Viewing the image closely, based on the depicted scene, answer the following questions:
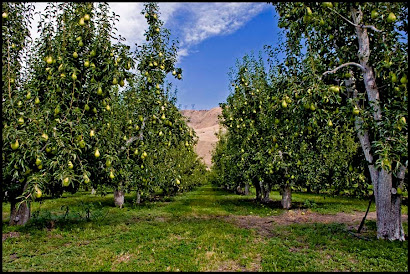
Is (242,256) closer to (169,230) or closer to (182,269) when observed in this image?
(182,269)

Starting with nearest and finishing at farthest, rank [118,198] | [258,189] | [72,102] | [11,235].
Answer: [72,102]
[11,235]
[118,198]
[258,189]

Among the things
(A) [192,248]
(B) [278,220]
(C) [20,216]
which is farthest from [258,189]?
(C) [20,216]

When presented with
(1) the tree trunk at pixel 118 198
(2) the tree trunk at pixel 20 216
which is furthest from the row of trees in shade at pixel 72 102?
(1) the tree trunk at pixel 118 198

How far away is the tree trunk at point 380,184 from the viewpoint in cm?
669

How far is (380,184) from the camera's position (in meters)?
6.77

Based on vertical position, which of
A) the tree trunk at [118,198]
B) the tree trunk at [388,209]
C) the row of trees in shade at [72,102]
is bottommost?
the tree trunk at [118,198]

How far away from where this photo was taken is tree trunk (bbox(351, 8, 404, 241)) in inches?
263

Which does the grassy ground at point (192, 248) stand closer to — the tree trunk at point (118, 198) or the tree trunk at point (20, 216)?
the tree trunk at point (20, 216)

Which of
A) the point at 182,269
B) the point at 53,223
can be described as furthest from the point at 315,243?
the point at 53,223

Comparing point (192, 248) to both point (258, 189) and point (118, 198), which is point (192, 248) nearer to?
point (118, 198)

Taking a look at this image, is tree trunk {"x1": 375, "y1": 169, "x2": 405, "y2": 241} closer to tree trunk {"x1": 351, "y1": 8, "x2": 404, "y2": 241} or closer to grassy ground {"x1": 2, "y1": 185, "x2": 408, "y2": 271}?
tree trunk {"x1": 351, "y1": 8, "x2": 404, "y2": 241}

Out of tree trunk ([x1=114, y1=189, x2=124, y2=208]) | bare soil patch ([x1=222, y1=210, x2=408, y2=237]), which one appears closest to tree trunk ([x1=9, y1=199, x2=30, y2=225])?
tree trunk ([x1=114, y1=189, x2=124, y2=208])

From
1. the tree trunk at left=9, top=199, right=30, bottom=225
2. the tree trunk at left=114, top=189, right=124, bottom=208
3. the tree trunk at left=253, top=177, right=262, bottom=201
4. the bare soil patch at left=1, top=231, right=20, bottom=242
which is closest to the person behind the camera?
the bare soil patch at left=1, top=231, right=20, bottom=242

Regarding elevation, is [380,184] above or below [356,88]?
below
